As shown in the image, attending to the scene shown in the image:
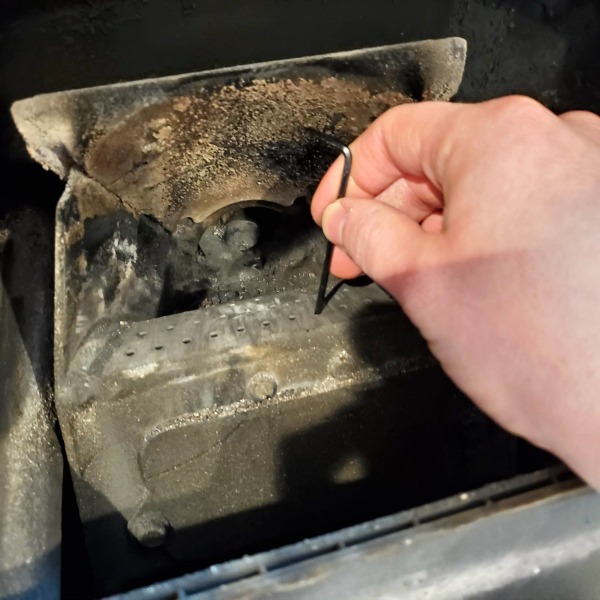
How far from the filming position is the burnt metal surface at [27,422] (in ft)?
1.80

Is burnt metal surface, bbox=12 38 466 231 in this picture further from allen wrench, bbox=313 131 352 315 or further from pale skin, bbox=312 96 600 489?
pale skin, bbox=312 96 600 489

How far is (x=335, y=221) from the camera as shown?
566mm

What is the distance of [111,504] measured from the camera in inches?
25.5

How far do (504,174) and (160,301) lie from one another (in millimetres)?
451

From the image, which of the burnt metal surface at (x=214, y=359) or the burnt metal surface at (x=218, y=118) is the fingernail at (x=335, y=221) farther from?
the burnt metal surface at (x=218, y=118)

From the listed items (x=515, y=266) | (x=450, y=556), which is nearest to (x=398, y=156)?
(x=515, y=266)

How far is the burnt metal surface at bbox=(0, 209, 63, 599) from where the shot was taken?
55cm

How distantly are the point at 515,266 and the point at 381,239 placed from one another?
11 cm

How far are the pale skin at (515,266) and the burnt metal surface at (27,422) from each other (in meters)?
0.36

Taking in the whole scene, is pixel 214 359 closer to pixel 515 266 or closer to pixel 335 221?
pixel 335 221

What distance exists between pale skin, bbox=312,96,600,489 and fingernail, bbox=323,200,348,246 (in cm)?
4

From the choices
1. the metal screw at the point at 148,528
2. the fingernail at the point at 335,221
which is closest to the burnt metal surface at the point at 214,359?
the metal screw at the point at 148,528

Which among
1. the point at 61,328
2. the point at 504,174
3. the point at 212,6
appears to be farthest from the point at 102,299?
the point at 504,174

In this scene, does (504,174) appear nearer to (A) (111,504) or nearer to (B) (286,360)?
(B) (286,360)
